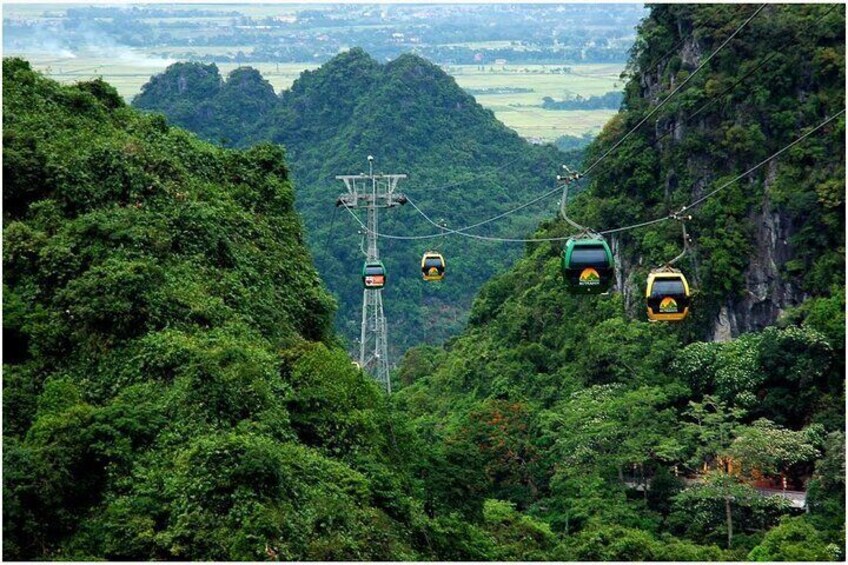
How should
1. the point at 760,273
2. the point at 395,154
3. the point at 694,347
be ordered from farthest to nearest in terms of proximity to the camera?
the point at 395,154, the point at 760,273, the point at 694,347

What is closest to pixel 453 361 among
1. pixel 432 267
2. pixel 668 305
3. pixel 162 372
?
pixel 432 267

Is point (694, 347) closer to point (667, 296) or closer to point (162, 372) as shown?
point (667, 296)

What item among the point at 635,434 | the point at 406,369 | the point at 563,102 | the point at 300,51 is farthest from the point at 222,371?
the point at 300,51

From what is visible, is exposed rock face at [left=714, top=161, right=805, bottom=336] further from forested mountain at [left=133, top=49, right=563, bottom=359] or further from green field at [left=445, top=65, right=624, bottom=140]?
green field at [left=445, top=65, right=624, bottom=140]

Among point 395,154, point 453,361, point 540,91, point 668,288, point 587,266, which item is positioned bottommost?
point 453,361

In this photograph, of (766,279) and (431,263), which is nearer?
(431,263)

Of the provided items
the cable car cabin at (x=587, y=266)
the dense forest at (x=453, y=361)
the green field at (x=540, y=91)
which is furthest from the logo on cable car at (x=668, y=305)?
the green field at (x=540, y=91)

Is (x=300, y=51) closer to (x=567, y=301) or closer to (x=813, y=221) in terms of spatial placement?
(x=567, y=301)
